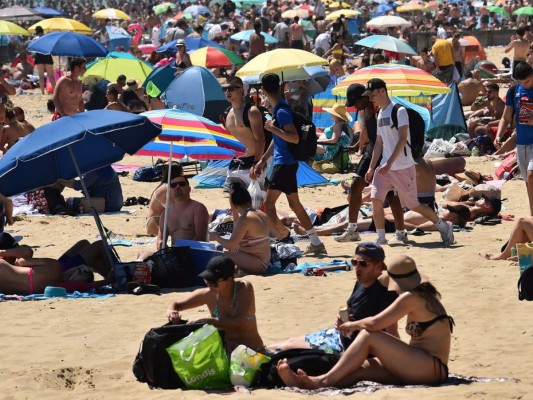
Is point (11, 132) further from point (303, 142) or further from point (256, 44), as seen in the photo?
point (256, 44)

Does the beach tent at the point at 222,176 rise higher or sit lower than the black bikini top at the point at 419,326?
lower

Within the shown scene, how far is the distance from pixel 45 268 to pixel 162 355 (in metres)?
2.77

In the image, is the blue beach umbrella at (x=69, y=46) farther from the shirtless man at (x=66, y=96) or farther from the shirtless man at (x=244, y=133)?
the shirtless man at (x=244, y=133)

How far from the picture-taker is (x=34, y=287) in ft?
30.0

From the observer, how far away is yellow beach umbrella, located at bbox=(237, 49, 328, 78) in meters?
15.1

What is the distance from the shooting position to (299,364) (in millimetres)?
6457

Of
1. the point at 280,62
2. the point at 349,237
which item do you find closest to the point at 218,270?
the point at 349,237

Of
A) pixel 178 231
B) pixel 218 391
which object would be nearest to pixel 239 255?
pixel 178 231

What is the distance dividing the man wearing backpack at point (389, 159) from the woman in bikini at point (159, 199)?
160 centimetres

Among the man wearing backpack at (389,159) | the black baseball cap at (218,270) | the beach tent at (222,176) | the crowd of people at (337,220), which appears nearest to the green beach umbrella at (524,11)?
the crowd of people at (337,220)

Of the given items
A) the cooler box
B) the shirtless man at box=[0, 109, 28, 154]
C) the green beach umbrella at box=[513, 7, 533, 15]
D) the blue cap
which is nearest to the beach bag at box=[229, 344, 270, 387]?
the blue cap

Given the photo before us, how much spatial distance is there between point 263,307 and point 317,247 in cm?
182

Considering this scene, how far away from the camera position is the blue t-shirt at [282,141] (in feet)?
33.3

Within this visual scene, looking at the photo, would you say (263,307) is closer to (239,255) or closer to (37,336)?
(239,255)
